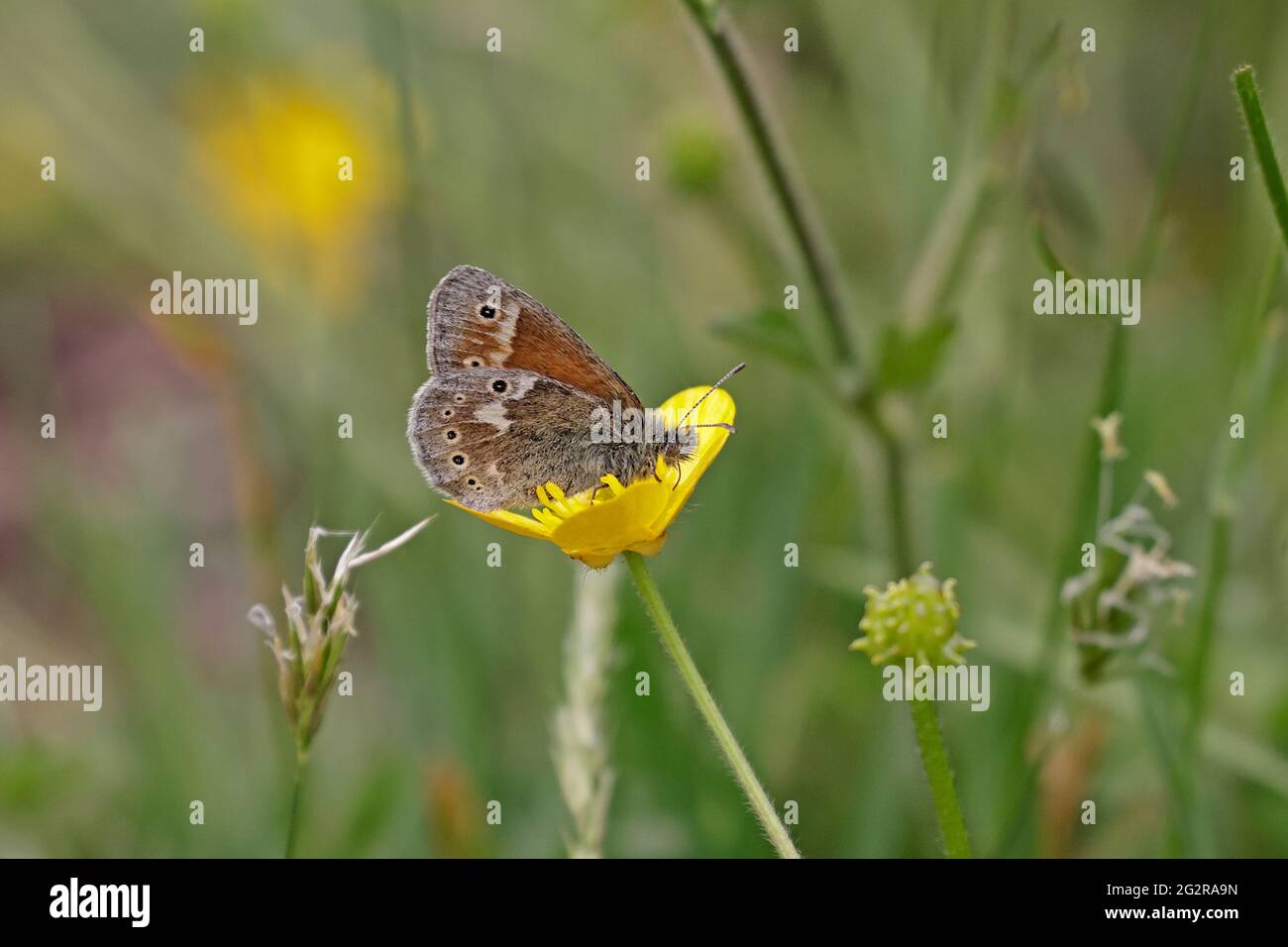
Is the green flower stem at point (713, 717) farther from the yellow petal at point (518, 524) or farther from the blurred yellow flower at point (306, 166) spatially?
the blurred yellow flower at point (306, 166)

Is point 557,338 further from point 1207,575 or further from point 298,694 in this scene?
point 1207,575

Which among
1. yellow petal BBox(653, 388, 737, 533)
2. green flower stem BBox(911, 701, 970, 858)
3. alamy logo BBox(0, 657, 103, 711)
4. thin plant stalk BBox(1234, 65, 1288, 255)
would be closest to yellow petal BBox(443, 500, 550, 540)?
yellow petal BBox(653, 388, 737, 533)

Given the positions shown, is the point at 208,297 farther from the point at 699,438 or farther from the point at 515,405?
the point at 699,438

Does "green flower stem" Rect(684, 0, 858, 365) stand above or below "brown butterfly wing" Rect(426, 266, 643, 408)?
above

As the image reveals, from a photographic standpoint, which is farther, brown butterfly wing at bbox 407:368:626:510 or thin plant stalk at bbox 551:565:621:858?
brown butterfly wing at bbox 407:368:626:510

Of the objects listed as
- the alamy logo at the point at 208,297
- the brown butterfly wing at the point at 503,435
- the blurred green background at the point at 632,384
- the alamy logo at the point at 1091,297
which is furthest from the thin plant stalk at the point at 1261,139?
the alamy logo at the point at 208,297

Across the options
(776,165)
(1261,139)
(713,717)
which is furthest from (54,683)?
(1261,139)

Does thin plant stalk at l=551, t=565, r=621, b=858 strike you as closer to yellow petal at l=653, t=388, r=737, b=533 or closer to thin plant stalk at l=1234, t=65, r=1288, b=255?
yellow petal at l=653, t=388, r=737, b=533

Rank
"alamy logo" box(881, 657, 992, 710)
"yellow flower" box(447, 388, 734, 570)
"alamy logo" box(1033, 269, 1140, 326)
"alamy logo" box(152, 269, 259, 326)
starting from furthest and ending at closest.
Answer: "alamy logo" box(152, 269, 259, 326) < "alamy logo" box(881, 657, 992, 710) < "alamy logo" box(1033, 269, 1140, 326) < "yellow flower" box(447, 388, 734, 570)
